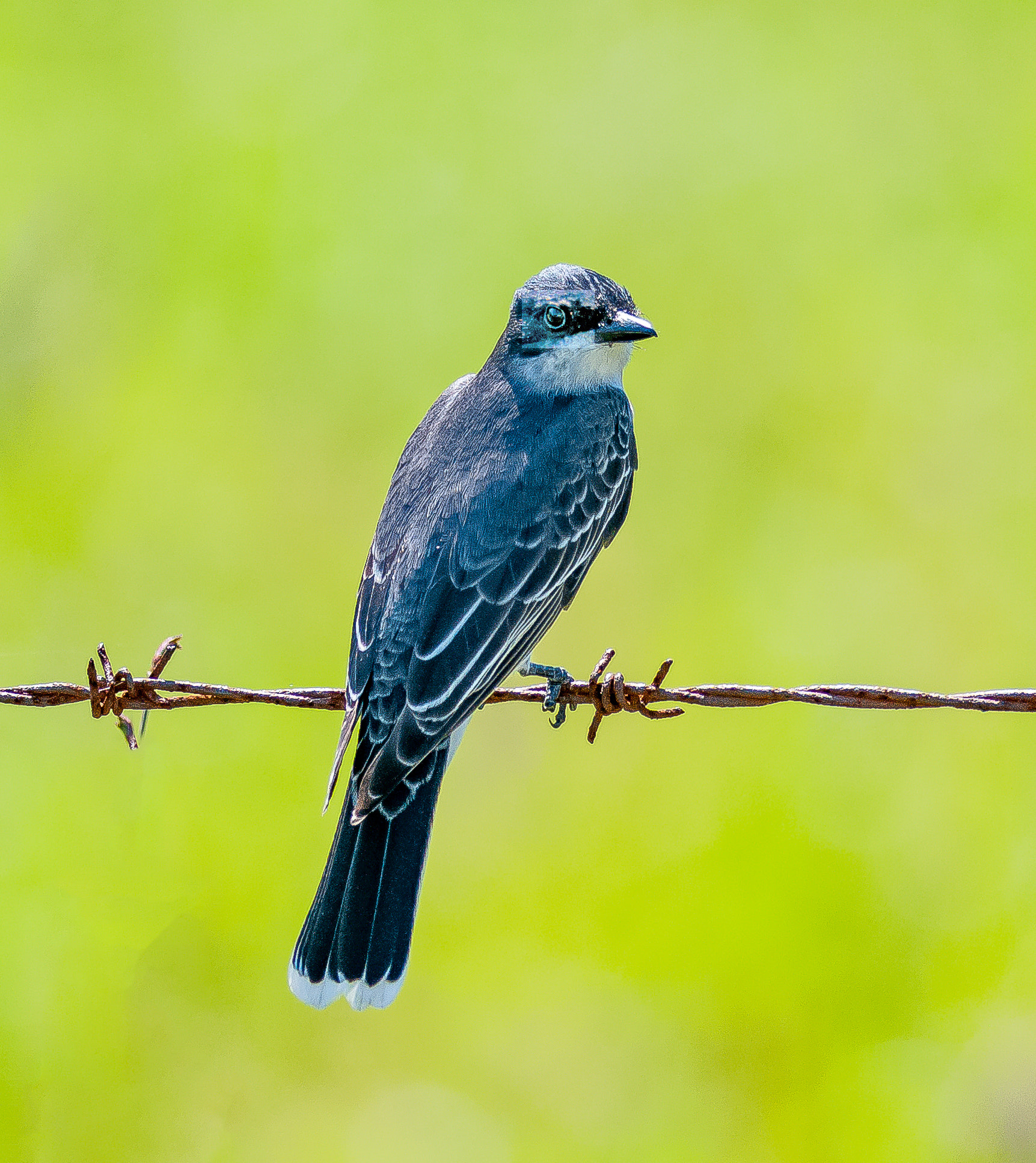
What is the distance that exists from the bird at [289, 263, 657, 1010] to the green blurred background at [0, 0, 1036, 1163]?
168 cm

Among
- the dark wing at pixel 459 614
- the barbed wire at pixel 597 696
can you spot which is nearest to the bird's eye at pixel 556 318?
the dark wing at pixel 459 614

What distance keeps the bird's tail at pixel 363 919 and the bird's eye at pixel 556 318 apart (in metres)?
1.98

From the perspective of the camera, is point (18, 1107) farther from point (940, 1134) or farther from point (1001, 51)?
point (1001, 51)

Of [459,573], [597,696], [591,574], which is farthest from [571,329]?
[591,574]

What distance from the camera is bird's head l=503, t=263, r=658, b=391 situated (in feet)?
17.1

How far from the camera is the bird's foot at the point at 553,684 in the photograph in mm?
4230

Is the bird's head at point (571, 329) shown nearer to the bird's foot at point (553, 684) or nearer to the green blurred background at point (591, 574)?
the bird's foot at point (553, 684)

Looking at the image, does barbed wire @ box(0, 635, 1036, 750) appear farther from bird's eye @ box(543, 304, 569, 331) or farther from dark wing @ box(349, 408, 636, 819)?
bird's eye @ box(543, 304, 569, 331)

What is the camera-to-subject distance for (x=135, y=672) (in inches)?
262

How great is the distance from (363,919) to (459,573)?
1147 mm

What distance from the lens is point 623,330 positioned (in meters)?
5.13

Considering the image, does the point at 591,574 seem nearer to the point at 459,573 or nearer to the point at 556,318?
the point at 556,318

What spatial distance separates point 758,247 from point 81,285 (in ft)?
13.7

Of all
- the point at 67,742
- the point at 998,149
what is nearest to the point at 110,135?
the point at 67,742
